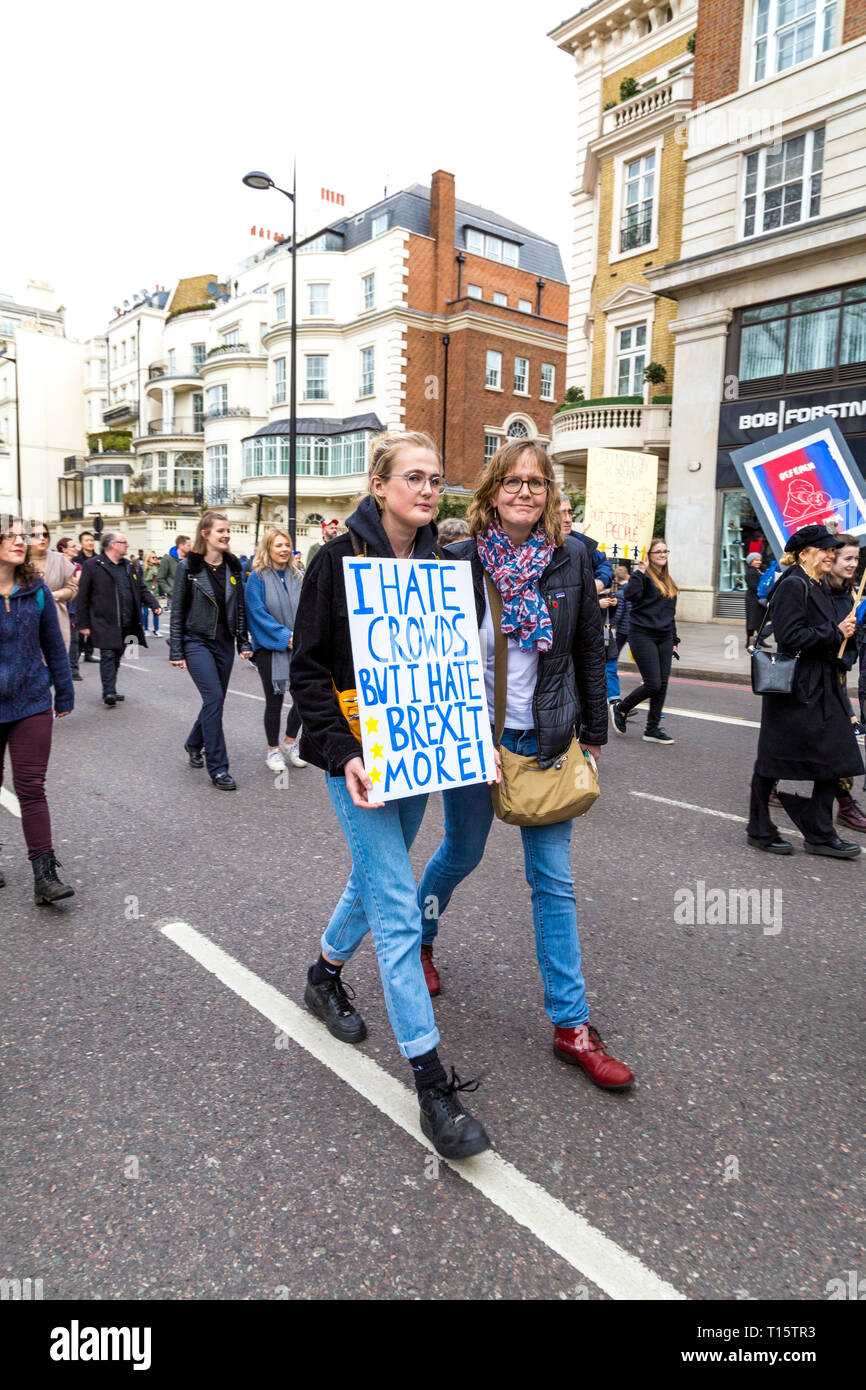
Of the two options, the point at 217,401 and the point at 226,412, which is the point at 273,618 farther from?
the point at 217,401

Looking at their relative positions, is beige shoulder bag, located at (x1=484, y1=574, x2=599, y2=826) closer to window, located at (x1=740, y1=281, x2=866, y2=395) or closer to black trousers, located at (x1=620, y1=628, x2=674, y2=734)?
black trousers, located at (x1=620, y1=628, x2=674, y2=734)

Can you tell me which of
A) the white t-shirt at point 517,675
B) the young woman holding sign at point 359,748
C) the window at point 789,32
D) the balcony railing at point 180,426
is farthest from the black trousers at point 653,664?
the balcony railing at point 180,426

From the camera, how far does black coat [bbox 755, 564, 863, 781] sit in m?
5.08

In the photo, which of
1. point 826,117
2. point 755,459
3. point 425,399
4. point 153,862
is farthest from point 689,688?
point 425,399

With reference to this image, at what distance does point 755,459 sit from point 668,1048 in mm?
5795

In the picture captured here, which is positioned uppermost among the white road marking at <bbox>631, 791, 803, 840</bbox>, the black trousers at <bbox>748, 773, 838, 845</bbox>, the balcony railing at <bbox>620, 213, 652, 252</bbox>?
the balcony railing at <bbox>620, 213, 652, 252</bbox>

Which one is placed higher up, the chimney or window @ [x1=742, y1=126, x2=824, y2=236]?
the chimney

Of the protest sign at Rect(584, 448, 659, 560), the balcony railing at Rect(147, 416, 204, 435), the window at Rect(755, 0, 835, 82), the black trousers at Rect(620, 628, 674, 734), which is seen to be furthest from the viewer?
the balcony railing at Rect(147, 416, 204, 435)

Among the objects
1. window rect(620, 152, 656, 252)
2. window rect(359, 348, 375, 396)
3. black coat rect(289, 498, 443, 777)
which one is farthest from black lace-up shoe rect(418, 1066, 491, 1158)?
window rect(359, 348, 375, 396)

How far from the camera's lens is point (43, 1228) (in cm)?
219

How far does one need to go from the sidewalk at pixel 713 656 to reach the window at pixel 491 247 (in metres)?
27.9

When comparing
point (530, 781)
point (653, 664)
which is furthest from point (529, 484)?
point (653, 664)

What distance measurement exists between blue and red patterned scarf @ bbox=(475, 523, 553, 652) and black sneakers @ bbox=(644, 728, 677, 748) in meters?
5.90
